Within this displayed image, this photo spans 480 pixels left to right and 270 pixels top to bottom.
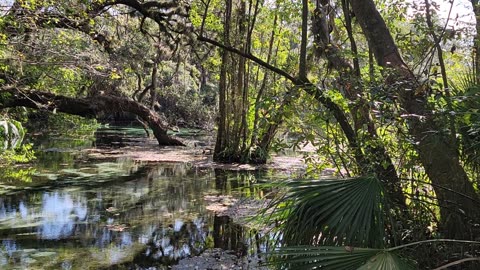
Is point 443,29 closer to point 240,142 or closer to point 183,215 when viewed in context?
point 183,215

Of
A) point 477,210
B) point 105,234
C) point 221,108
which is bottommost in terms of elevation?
point 105,234

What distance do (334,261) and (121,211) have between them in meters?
5.25

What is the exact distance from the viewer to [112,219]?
6184 mm

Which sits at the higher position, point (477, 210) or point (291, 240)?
point (477, 210)

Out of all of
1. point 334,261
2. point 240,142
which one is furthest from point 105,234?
point 240,142

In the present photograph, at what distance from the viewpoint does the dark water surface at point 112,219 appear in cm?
466

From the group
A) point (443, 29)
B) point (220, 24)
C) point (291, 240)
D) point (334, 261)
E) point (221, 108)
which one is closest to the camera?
point (334, 261)

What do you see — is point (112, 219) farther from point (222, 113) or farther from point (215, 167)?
point (222, 113)

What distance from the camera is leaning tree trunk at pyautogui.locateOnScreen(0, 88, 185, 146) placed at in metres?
10.9

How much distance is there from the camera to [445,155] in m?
3.09

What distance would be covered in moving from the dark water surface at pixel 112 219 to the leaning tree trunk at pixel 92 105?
70.1 inches

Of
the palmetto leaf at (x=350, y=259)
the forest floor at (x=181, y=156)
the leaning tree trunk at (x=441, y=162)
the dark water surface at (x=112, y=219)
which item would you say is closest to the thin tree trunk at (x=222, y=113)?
the forest floor at (x=181, y=156)

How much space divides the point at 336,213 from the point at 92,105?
1238cm

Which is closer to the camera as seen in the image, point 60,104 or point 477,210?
point 477,210
